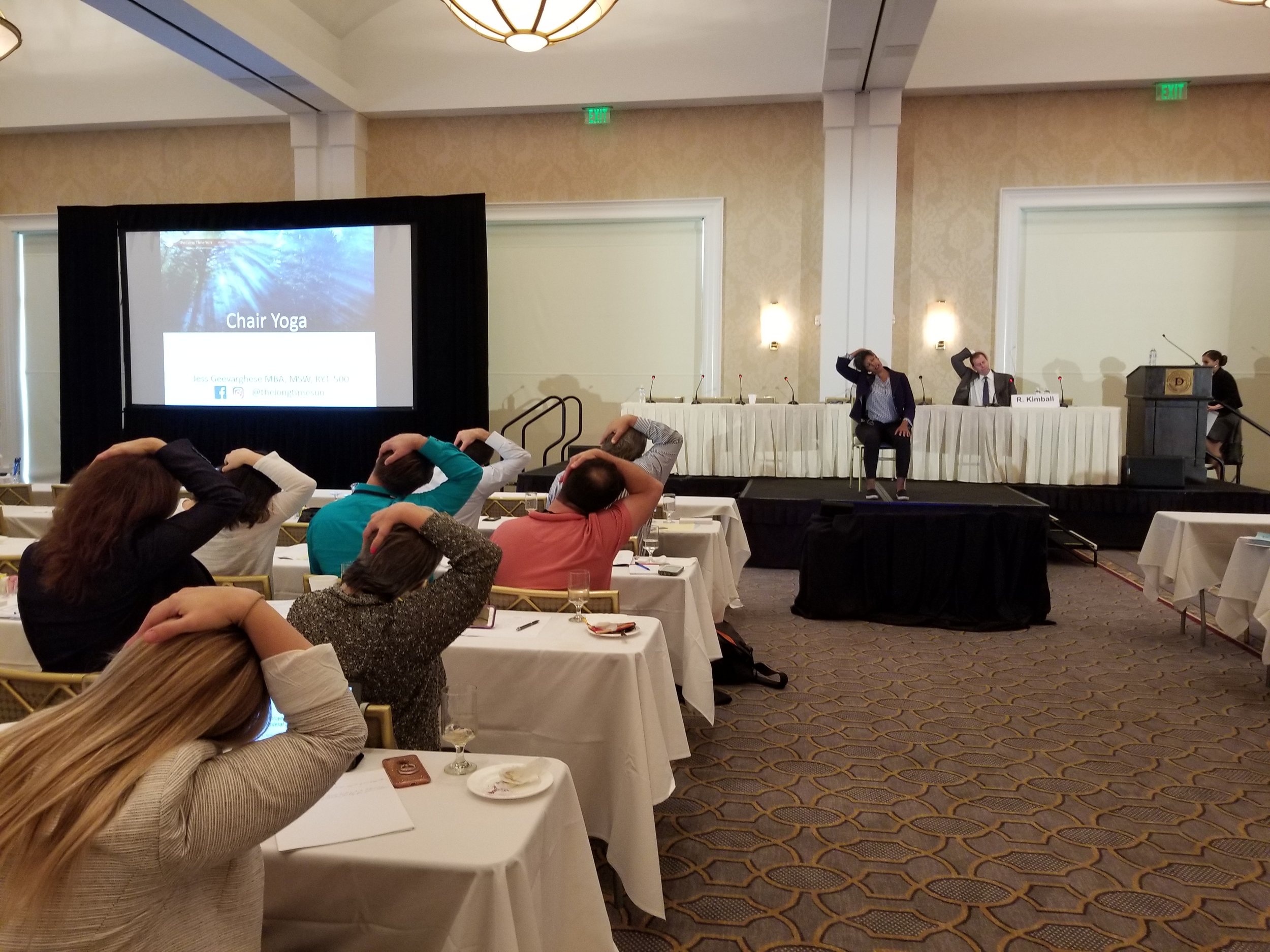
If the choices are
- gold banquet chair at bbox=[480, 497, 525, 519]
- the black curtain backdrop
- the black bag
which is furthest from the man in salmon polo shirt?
the black curtain backdrop

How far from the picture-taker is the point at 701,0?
32.8 ft

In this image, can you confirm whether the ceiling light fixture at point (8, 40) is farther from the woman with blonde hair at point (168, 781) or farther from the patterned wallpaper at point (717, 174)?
the woman with blonde hair at point (168, 781)

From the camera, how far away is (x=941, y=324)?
1028cm

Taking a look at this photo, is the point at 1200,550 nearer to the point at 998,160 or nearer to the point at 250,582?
the point at 250,582

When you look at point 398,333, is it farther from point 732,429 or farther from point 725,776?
point 725,776

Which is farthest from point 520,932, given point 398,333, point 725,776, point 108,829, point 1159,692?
point 398,333

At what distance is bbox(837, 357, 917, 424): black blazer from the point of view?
26.2ft

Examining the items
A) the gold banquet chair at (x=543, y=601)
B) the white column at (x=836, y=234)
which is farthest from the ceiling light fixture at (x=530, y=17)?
the gold banquet chair at (x=543, y=601)

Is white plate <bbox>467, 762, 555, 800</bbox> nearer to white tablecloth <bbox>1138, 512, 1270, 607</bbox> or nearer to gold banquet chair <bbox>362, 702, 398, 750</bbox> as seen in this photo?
gold banquet chair <bbox>362, 702, 398, 750</bbox>

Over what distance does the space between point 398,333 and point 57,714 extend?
9370 millimetres

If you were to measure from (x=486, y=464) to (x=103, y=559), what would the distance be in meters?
3.01

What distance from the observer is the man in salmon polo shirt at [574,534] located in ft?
10.9

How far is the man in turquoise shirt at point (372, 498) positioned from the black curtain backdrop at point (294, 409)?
662 cm

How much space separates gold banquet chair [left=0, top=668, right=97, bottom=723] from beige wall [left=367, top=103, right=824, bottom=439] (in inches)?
359
